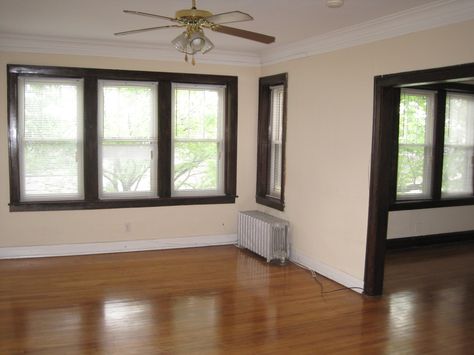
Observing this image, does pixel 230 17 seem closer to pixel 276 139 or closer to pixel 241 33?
pixel 241 33

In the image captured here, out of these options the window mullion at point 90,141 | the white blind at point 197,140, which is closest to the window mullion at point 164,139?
the white blind at point 197,140

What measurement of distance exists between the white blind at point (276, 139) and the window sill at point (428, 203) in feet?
5.13

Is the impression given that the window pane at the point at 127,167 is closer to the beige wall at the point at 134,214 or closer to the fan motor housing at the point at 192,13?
the beige wall at the point at 134,214

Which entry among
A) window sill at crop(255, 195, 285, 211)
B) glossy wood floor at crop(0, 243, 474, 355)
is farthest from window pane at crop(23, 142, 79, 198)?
window sill at crop(255, 195, 285, 211)

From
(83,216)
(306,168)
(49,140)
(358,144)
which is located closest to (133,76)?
(49,140)

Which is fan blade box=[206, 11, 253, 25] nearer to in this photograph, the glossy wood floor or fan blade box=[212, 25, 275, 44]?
fan blade box=[212, 25, 275, 44]

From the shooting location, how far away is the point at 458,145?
6.79 m

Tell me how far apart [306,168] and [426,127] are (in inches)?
84.3

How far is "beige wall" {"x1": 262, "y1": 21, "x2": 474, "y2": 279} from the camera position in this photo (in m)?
4.11

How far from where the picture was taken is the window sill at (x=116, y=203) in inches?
222

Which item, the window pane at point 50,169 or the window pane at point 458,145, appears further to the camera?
the window pane at point 458,145

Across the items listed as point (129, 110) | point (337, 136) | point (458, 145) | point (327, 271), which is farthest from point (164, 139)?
point (458, 145)

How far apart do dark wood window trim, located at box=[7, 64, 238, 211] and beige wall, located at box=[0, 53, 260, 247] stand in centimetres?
7

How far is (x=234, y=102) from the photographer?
6.38 metres
